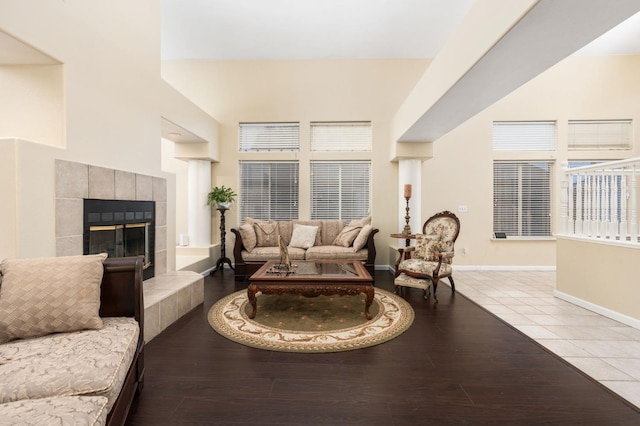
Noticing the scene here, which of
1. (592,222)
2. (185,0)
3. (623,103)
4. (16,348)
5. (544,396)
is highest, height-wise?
(185,0)

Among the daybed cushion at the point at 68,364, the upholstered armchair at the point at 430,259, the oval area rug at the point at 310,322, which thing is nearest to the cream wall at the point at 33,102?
the daybed cushion at the point at 68,364

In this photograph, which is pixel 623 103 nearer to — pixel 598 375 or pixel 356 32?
pixel 356 32

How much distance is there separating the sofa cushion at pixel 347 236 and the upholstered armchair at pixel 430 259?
96cm

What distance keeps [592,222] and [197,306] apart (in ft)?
16.7

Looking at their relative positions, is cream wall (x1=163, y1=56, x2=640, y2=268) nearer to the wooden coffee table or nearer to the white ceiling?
the white ceiling

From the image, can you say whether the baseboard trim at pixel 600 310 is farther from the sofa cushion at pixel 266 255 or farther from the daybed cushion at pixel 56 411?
the daybed cushion at pixel 56 411

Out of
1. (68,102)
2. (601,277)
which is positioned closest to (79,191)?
(68,102)

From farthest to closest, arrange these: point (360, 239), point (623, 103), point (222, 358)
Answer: point (623, 103)
point (360, 239)
point (222, 358)

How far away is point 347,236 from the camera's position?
5.01 m

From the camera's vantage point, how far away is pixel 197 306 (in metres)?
3.44

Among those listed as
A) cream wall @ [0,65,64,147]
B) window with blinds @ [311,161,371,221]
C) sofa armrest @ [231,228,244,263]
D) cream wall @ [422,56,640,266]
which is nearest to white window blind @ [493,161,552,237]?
cream wall @ [422,56,640,266]

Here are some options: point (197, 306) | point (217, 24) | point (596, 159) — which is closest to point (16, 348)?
point (197, 306)

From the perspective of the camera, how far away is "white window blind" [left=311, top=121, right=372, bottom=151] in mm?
5750

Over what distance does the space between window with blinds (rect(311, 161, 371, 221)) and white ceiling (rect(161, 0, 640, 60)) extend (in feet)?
7.16
